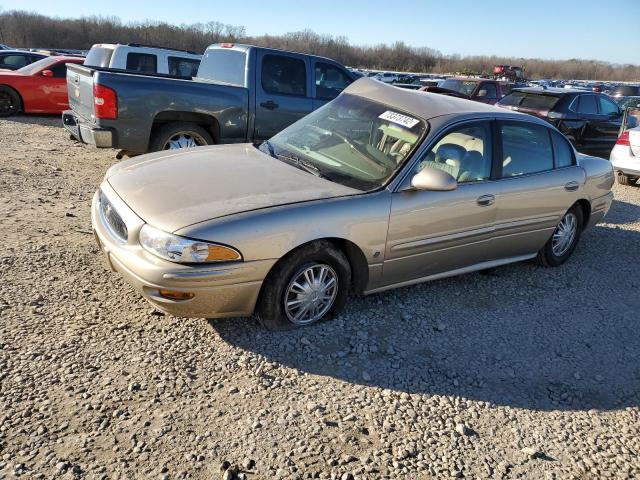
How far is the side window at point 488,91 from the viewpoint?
14.8 m

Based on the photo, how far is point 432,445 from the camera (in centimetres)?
278

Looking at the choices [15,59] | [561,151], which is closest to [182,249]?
[561,151]

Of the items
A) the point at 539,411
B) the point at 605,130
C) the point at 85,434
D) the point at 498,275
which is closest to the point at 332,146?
the point at 498,275

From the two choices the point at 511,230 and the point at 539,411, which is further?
the point at 511,230

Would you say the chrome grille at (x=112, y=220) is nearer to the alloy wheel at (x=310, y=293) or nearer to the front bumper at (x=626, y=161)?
the alloy wheel at (x=310, y=293)

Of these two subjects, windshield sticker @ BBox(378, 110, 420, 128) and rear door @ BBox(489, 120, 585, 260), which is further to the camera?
rear door @ BBox(489, 120, 585, 260)

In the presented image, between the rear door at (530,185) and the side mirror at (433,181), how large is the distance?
0.89 m

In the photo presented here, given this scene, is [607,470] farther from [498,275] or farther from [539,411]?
[498,275]

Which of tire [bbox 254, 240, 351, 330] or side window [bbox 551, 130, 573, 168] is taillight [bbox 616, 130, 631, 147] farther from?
tire [bbox 254, 240, 351, 330]

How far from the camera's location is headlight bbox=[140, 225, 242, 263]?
120 inches

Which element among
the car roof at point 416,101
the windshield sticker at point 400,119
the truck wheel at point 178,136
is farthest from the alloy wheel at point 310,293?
the truck wheel at point 178,136

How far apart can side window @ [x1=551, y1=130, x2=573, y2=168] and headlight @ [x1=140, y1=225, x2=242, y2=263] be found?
353 centimetres

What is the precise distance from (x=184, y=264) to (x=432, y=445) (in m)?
1.73

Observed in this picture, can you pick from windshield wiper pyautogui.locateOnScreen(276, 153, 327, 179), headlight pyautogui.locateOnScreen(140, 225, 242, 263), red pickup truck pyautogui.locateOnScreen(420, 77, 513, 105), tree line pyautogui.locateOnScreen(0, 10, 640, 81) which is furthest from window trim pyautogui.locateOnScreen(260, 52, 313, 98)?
tree line pyautogui.locateOnScreen(0, 10, 640, 81)
